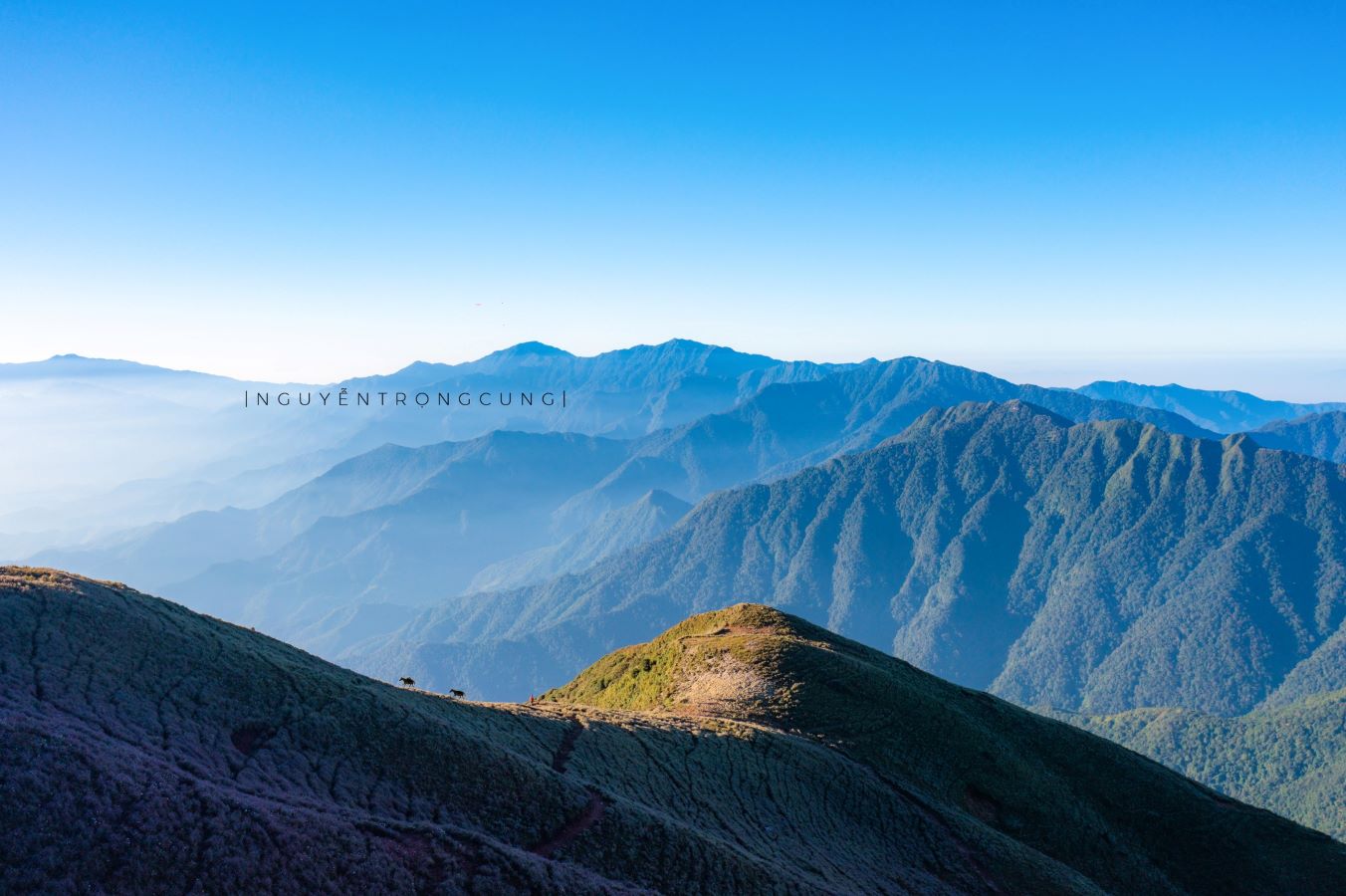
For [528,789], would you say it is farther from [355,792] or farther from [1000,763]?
[1000,763]

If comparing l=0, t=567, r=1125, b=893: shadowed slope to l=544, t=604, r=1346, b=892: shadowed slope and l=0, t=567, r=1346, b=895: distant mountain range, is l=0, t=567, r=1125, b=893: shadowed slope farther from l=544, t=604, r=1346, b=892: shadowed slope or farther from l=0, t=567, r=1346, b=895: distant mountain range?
l=544, t=604, r=1346, b=892: shadowed slope

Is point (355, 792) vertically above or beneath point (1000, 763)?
above

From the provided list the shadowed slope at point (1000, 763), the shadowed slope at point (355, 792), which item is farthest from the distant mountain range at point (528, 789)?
the shadowed slope at point (1000, 763)

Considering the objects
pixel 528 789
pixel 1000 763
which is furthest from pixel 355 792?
pixel 1000 763

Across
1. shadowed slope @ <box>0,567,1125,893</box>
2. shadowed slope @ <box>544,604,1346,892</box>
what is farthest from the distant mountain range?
shadowed slope @ <box>544,604,1346,892</box>

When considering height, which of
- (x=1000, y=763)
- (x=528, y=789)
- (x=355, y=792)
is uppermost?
(x=355, y=792)

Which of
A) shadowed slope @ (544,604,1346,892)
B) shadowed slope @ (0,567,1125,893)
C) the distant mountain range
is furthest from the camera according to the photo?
shadowed slope @ (544,604,1346,892)

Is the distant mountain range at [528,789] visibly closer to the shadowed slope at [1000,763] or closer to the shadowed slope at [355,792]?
the shadowed slope at [355,792]

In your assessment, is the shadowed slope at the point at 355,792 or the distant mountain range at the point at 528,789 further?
the distant mountain range at the point at 528,789
